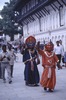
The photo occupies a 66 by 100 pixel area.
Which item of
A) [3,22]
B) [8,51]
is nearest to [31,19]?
[3,22]

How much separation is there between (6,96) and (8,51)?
4.31 meters

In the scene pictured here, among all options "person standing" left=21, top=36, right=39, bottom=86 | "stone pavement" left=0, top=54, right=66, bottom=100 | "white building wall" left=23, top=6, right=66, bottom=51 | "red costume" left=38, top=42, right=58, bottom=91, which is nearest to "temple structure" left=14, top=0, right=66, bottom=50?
"white building wall" left=23, top=6, right=66, bottom=51

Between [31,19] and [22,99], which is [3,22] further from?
[22,99]

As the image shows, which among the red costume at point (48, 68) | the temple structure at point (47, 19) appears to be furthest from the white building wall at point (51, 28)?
the red costume at point (48, 68)

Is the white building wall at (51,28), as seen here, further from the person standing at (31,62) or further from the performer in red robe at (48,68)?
the performer in red robe at (48,68)

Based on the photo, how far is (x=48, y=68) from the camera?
11.9m

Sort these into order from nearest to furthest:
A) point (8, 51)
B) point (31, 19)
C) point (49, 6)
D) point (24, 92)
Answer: point (24, 92) → point (8, 51) → point (49, 6) → point (31, 19)

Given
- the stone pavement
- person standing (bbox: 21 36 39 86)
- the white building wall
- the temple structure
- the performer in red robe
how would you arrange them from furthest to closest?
the temple structure < the white building wall < person standing (bbox: 21 36 39 86) < the performer in red robe < the stone pavement

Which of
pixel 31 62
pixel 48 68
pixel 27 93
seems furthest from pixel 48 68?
pixel 31 62

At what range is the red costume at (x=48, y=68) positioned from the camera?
11.8 metres

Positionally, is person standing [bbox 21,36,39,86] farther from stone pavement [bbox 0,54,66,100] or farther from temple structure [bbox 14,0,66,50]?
temple structure [bbox 14,0,66,50]

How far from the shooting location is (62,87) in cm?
1299

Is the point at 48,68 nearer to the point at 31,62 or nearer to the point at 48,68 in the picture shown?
the point at 48,68

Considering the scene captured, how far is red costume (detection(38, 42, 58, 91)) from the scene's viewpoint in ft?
38.7
